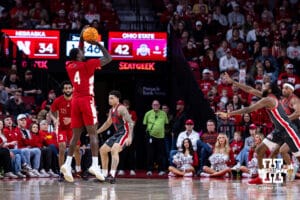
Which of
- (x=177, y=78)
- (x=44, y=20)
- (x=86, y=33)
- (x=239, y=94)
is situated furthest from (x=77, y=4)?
(x=86, y=33)

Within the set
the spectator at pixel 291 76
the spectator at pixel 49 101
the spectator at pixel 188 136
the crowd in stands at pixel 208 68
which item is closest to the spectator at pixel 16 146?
the crowd in stands at pixel 208 68

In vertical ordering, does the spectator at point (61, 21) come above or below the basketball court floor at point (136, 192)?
above

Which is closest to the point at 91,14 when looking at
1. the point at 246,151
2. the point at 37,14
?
the point at 37,14

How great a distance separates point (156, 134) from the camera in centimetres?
2228

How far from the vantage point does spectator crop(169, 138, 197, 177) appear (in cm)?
2053

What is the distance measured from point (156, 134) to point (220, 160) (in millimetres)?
2613

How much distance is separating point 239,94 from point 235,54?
7.32 feet

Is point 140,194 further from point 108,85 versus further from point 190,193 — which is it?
point 108,85

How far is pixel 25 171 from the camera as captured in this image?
63.2 ft

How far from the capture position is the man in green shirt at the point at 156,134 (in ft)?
72.9

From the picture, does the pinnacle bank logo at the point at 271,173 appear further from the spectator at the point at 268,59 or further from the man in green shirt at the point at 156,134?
the spectator at the point at 268,59

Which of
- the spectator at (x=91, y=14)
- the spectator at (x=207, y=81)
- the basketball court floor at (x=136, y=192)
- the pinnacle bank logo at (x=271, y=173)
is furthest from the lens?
the spectator at (x=91, y=14)

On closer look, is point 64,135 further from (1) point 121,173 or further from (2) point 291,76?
(2) point 291,76

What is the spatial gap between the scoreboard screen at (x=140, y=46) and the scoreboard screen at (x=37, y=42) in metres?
1.60
